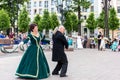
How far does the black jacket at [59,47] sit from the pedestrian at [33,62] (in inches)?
27.6

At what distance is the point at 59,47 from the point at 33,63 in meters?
1.34

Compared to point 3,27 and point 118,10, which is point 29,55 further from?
point 118,10

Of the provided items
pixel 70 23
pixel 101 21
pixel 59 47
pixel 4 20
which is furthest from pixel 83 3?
pixel 59 47

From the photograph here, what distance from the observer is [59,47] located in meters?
13.4

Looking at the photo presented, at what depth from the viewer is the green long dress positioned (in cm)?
1228

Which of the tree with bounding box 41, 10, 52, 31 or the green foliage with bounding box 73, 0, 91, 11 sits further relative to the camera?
the tree with bounding box 41, 10, 52, 31

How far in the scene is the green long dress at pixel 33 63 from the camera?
12281mm

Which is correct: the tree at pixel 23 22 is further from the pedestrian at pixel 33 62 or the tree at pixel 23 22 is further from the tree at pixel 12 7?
the pedestrian at pixel 33 62

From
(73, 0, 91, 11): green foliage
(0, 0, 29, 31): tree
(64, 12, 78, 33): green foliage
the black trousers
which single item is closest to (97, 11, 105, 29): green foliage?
(64, 12, 78, 33): green foliage

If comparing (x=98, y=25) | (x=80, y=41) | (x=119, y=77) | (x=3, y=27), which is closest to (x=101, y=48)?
(x=80, y=41)

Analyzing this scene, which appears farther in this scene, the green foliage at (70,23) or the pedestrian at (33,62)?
the green foliage at (70,23)

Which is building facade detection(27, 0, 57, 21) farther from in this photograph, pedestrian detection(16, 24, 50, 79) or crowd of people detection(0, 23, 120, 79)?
pedestrian detection(16, 24, 50, 79)

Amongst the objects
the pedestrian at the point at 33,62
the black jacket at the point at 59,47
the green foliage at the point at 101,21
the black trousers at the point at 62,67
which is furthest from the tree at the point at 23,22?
the pedestrian at the point at 33,62

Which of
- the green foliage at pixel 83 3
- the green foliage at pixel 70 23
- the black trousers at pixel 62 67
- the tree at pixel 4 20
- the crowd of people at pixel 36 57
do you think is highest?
the green foliage at pixel 83 3
